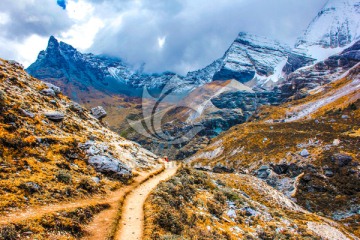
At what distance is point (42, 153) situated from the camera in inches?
895

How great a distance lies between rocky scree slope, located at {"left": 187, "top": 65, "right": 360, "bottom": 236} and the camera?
241 feet

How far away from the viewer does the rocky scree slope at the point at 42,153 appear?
59.3ft

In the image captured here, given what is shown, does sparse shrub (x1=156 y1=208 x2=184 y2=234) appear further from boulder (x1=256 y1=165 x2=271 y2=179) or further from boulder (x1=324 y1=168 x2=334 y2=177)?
boulder (x1=324 y1=168 x2=334 y2=177)

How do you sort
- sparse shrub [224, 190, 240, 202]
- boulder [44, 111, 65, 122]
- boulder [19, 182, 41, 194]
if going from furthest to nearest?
sparse shrub [224, 190, 240, 202], boulder [44, 111, 65, 122], boulder [19, 182, 41, 194]

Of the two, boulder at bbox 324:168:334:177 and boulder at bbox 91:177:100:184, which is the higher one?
boulder at bbox 324:168:334:177

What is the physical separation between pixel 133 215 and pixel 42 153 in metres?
9.72

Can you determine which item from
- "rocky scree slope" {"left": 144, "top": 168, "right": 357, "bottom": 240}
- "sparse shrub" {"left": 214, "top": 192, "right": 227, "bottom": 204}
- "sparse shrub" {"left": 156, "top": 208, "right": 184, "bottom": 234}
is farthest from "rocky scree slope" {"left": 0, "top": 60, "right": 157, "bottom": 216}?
"sparse shrub" {"left": 214, "top": 192, "right": 227, "bottom": 204}

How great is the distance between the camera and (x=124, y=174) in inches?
1110

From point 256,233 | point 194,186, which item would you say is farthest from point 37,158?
point 256,233

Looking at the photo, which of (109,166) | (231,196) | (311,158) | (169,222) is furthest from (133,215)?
(311,158)

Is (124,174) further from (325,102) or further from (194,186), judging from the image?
(325,102)

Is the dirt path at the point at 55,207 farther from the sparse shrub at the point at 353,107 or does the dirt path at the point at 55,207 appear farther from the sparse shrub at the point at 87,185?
the sparse shrub at the point at 353,107

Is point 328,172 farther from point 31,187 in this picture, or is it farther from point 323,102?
point 323,102

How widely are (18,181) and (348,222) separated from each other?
71059 mm
